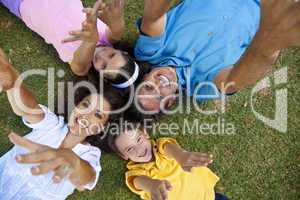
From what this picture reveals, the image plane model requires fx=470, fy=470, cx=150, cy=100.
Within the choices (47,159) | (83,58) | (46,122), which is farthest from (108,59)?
(47,159)

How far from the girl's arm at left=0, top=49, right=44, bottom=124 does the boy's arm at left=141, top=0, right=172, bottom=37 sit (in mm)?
615

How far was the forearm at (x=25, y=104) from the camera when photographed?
6.31 ft

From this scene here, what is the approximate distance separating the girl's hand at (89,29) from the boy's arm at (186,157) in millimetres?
656

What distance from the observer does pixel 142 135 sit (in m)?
2.23

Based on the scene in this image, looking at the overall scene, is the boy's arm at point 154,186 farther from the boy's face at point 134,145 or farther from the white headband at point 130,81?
the white headband at point 130,81

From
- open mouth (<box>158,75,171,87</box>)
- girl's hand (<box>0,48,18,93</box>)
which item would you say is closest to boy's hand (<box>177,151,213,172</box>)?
open mouth (<box>158,75,171,87</box>)

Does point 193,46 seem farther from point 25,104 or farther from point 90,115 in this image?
point 25,104

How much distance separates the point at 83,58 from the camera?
7.03 feet

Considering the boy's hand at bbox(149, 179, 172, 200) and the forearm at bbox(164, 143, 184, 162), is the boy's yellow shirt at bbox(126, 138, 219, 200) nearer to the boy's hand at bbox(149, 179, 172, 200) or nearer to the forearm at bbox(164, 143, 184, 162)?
the forearm at bbox(164, 143, 184, 162)

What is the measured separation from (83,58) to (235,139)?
96 cm

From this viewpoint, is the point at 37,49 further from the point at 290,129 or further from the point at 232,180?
the point at 290,129

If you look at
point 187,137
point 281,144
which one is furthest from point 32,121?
point 281,144

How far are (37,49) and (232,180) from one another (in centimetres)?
127

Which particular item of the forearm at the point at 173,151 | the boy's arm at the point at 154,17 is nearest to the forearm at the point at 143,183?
the forearm at the point at 173,151
